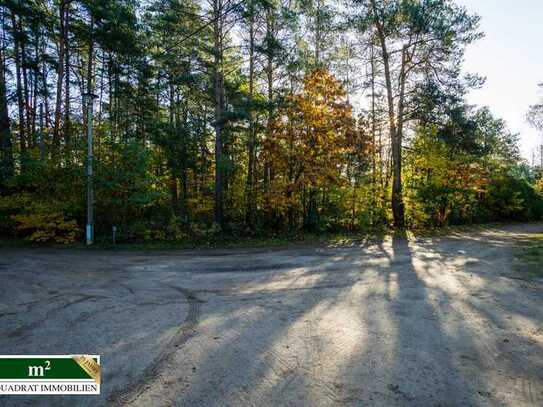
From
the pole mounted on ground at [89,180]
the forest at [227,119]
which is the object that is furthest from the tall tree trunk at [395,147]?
the pole mounted on ground at [89,180]

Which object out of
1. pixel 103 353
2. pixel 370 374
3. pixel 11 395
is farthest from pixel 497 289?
pixel 11 395

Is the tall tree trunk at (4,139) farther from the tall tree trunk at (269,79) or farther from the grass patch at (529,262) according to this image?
the grass patch at (529,262)

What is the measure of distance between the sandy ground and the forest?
6670 mm

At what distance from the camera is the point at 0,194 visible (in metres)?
13.4

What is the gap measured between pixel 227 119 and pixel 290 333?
11394 mm

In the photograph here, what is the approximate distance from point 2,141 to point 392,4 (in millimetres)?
20323

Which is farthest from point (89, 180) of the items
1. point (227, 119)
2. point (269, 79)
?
point (269, 79)

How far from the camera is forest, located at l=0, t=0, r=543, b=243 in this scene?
1294cm

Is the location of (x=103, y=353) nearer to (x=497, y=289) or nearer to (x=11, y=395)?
(x=11, y=395)

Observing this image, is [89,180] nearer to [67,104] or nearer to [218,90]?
[67,104]

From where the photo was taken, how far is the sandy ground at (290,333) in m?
2.46

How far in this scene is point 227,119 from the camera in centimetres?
1341

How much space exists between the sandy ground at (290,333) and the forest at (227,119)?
6.67 metres

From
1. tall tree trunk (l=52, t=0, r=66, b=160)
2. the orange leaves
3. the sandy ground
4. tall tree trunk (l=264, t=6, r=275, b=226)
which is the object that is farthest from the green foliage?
the orange leaves
